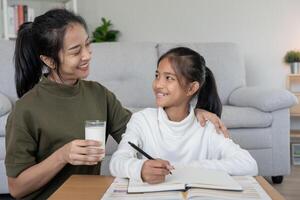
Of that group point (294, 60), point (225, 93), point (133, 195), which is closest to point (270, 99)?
point (225, 93)

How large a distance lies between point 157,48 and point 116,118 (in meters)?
1.96

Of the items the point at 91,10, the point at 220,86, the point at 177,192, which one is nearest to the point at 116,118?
the point at 177,192

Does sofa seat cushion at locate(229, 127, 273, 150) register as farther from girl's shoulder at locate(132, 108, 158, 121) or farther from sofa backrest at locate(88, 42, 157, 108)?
girl's shoulder at locate(132, 108, 158, 121)

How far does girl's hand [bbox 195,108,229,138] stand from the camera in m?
1.30

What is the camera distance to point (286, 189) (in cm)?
260

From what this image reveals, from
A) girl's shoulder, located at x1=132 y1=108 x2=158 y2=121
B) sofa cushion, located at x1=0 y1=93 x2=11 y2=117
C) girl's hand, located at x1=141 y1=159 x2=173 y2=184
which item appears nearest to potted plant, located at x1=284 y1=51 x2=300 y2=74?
sofa cushion, located at x1=0 y1=93 x2=11 y2=117

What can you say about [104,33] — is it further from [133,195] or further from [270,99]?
[133,195]

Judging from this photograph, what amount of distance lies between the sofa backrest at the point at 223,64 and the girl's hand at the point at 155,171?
2376 millimetres

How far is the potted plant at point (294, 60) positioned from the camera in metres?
3.74

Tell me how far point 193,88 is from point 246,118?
1313 mm

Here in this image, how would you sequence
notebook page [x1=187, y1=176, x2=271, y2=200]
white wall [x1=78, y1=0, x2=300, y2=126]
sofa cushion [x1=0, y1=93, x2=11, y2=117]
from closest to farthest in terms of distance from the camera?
notebook page [x1=187, y1=176, x2=271, y2=200] < sofa cushion [x1=0, y1=93, x2=11, y2=117] < white wall [x1=78, y1=0, x2=300, y2=126]

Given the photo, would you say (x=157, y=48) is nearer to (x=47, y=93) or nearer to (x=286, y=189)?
(x=286, y=189)

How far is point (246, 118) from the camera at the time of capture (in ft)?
8.73

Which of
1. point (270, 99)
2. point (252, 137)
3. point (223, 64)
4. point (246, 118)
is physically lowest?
point (252, 137)
